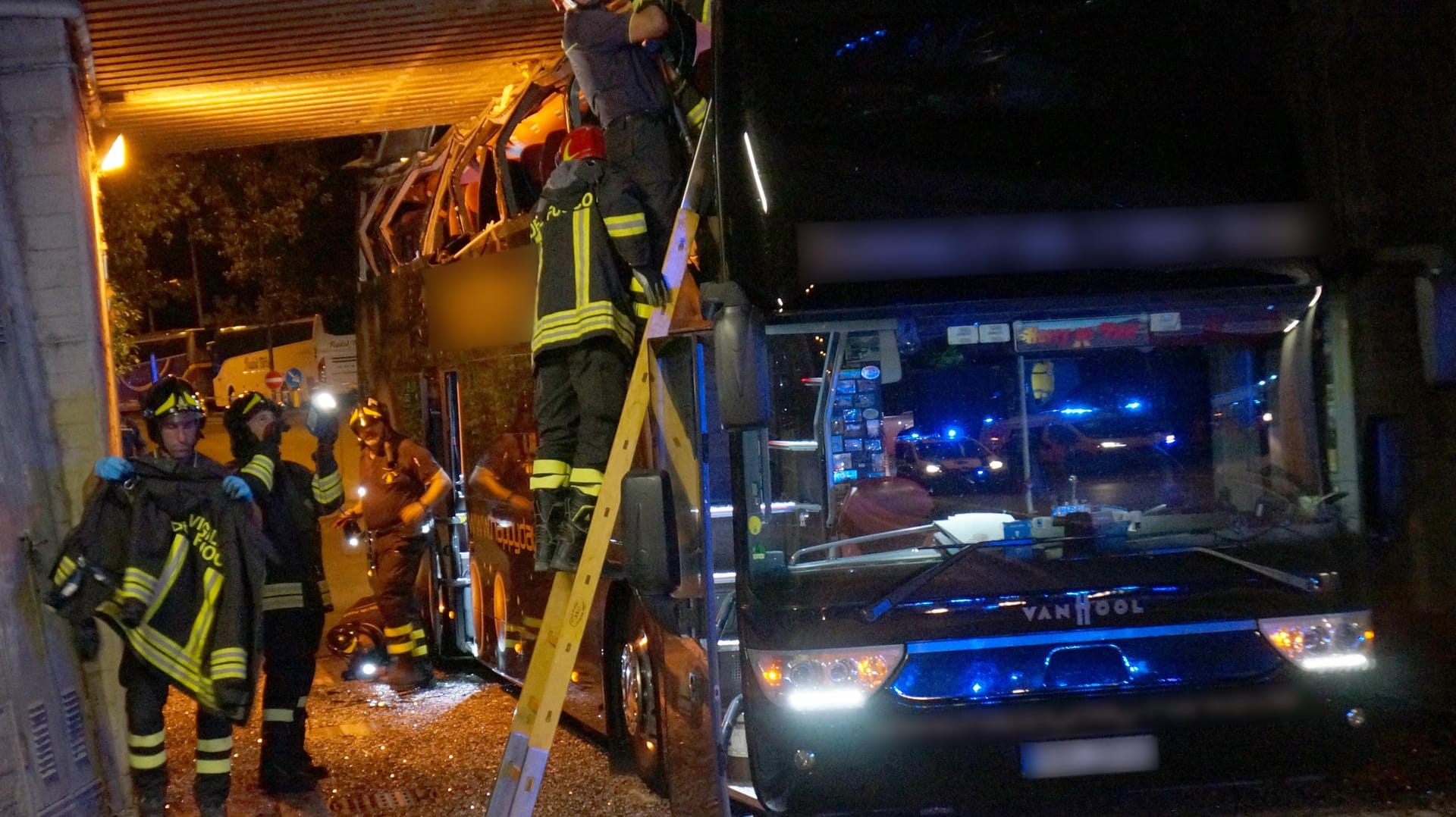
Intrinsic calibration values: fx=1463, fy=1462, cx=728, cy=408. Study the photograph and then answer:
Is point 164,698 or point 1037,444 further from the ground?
point 1037,444

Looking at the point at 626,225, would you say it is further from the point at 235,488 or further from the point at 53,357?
the point at 53,357

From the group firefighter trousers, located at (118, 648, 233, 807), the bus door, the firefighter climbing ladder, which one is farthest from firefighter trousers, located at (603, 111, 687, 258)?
the bus door

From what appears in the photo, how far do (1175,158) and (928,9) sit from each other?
92cm

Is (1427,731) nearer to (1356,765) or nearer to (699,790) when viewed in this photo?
(1356,765)

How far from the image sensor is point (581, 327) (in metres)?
5.46

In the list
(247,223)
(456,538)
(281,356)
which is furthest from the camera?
(247,223)

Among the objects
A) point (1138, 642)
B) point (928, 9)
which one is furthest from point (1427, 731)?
point (928, 9)

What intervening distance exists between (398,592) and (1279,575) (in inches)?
260

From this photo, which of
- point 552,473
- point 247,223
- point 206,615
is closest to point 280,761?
point 206,615

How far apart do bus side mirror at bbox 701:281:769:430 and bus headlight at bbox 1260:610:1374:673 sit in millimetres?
1677

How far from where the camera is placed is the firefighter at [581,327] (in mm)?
5426

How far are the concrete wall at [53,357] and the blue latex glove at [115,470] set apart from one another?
2.00 ft

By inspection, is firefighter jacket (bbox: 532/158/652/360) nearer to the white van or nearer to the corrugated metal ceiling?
the corrugated metal ceiling

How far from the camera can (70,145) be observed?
22.3 ft
